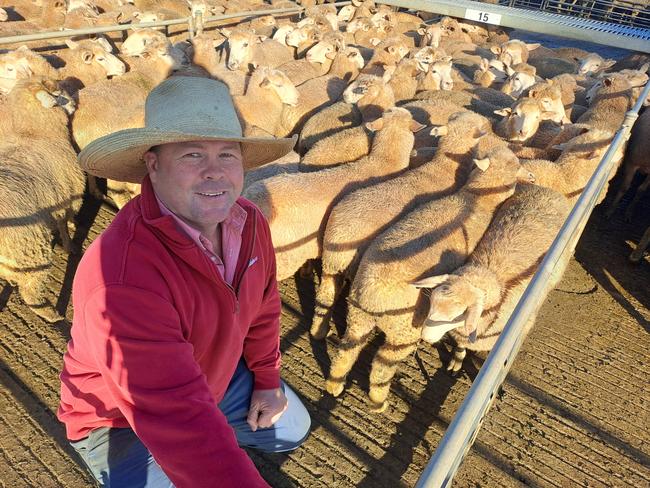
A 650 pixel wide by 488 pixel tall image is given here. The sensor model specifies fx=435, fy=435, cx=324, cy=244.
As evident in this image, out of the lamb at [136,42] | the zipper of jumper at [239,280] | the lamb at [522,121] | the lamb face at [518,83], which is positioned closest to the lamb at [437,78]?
the lamb face at [518,83]

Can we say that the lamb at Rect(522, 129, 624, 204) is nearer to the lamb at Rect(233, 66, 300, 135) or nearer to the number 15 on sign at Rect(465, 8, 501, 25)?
the lamb at Rect(233, 66, 300, 135)

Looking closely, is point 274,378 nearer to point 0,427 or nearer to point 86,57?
point 0,427

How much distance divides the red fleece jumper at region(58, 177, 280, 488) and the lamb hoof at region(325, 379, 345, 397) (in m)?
1.91

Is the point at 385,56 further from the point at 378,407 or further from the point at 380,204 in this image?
the point at 378,407

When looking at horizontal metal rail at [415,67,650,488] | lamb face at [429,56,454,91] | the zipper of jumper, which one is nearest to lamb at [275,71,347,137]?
lamb face at [429,56,454,91]

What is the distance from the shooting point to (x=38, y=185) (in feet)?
12.5

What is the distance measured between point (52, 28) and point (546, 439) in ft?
32.7

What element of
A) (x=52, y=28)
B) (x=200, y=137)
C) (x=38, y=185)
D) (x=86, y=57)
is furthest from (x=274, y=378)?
(x=52, y=28)

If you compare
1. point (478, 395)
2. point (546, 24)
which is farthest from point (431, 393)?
point (546, 24)

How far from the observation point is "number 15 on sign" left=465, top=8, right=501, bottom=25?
10.2m

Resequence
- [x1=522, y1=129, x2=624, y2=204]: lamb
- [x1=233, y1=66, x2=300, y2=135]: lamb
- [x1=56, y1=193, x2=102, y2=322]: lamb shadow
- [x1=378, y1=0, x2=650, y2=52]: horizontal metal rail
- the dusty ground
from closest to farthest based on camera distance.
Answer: the dusty ground, [x1=56, y1=193, x2=102, y2=322]: lamb shadow, [x1=522, y1=129, x2=624, y2=204]: lamb, [x1=233, y1=66, x2=300, y2=135]: lamb, [x1=378, y1=0, x2=650, y2=52]: horizontal metal rail

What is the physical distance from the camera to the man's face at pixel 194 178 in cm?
150

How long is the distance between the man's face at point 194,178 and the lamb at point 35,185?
2.64 meters

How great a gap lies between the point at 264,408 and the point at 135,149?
1.40 meters
